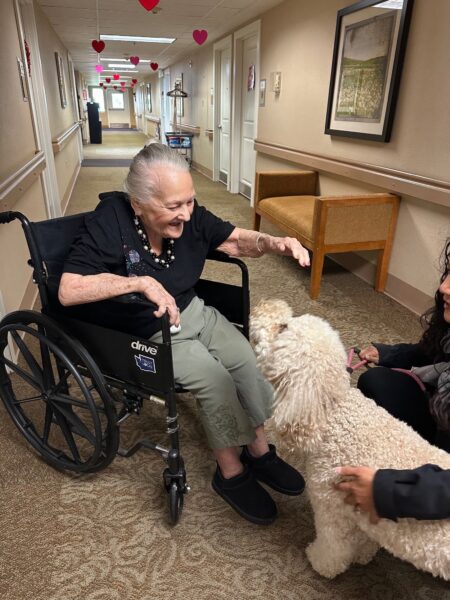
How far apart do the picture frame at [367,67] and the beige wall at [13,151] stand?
95.9 inches

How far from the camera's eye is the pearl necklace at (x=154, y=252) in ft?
Answer: 4.47

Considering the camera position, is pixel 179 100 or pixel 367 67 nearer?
pixel 367 67

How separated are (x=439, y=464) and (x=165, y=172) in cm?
106

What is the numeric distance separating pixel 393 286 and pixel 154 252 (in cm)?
219

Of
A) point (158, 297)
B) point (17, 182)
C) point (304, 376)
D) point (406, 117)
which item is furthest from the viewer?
point (406, 117)

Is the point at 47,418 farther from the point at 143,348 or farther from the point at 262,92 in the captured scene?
the point at 262,92

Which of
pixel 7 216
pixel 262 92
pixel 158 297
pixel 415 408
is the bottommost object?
pixel 415 408

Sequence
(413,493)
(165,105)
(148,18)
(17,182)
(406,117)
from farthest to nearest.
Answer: (165,105) < (148,18) < (406,117) < (17,182) < (413,493)

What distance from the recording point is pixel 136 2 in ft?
14.8

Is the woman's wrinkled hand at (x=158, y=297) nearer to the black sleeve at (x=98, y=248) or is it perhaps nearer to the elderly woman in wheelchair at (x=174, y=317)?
the elderly woman in wheelchair at (x=174, y=317)

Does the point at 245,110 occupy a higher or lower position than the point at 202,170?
higher

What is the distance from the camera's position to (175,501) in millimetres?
1290

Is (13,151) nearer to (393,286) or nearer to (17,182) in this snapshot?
(17,182)

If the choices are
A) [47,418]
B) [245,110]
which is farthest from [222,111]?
[47,418]
